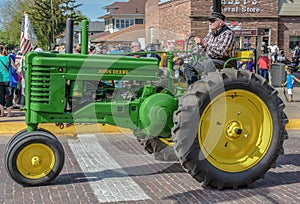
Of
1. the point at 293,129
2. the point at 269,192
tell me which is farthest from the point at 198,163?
the point at 293,129

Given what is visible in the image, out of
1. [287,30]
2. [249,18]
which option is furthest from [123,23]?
[249,18]

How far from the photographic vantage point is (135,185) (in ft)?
22.3

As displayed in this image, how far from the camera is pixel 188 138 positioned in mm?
6371

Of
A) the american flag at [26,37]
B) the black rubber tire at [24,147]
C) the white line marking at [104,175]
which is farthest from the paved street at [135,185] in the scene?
the american flag at [26,37]

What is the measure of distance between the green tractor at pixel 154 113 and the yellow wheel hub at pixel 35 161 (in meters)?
0.01

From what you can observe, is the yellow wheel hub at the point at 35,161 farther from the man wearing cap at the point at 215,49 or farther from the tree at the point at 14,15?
the tree at the point at 14,15

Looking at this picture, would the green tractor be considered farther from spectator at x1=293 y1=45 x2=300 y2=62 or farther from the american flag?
spectator at x1=293 y1=45 x2=300 y2=62

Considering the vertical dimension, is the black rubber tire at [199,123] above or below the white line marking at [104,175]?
above

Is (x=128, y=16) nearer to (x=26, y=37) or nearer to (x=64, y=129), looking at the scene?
(x=26, y=37)

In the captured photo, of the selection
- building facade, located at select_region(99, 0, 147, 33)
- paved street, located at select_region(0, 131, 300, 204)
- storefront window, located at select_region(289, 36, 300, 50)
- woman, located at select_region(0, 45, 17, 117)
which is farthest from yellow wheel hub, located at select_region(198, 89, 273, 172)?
building facade, located at select_region(99, 0, 147, 33)

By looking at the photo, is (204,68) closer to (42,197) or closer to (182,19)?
(42,197)

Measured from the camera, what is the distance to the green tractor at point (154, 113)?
21.3 ft

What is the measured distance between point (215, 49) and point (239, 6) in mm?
24023

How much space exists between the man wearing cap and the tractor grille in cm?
196
